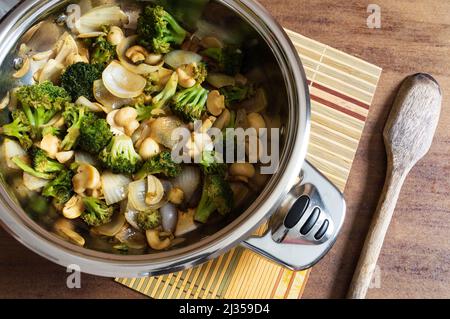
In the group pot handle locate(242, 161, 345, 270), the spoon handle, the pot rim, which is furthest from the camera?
the spoon handle

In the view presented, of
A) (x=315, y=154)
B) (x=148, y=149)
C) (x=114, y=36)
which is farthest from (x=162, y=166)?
(x=315, y=154)

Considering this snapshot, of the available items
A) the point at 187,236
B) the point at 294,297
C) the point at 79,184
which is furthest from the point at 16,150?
the point at 294,297

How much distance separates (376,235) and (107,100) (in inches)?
33.1

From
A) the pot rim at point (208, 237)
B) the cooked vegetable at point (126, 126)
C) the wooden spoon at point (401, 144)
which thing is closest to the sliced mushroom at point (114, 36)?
the cooked vegetable at point (126, 126)

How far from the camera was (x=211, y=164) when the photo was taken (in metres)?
1.20

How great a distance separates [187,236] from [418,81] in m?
0.83

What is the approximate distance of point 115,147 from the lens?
1.21m

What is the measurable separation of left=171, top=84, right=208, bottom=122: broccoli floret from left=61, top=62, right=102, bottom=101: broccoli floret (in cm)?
22

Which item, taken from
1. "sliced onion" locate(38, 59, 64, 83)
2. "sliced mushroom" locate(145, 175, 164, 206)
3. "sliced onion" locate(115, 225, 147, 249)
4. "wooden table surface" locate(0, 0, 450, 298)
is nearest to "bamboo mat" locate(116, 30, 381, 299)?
"wooden table surface" locate(0, 0, 450, 298)

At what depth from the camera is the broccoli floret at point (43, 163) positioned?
1.19 m

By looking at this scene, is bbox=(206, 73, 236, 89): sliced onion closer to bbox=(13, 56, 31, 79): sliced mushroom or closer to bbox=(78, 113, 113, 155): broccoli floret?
bbox=(78, 113, 113, 155): broccoli floret

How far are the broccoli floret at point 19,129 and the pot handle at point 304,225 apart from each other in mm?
607

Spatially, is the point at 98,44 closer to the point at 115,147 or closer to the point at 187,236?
the point at 115,147

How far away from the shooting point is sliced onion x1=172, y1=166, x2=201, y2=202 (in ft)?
4.09
